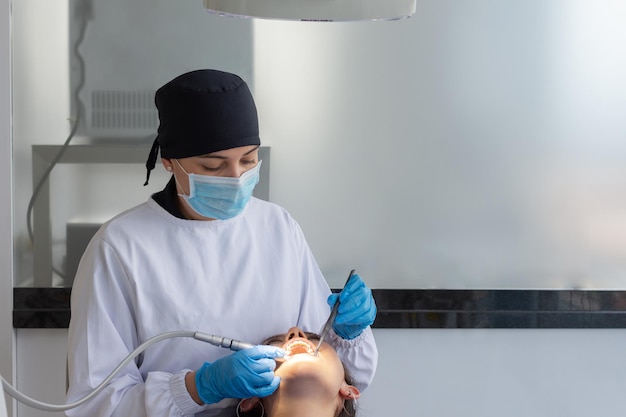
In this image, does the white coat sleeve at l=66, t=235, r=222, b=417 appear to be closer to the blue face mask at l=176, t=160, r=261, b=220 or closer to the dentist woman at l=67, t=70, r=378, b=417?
the dentist woman at l=67, t=70, r=378, b=417

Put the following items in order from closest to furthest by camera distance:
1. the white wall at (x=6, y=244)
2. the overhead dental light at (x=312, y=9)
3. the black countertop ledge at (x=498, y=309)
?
the overhead dental light at (x=312, y=9), the white wall at (x=6, y=244), the black countertop ledge at (x=498, y=309)

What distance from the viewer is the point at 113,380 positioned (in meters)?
1.61

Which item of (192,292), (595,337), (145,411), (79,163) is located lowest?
(595,337)

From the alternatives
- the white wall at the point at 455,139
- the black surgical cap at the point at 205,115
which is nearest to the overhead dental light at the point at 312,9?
the black surgical cap at the point at 205,115

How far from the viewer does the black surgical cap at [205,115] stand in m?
1.63

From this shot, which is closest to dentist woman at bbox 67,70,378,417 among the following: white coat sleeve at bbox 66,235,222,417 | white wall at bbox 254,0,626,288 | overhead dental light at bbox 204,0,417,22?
white coat sleeve at bbox 66,235,222,417

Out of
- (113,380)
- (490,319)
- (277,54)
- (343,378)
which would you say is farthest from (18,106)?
(490,319)

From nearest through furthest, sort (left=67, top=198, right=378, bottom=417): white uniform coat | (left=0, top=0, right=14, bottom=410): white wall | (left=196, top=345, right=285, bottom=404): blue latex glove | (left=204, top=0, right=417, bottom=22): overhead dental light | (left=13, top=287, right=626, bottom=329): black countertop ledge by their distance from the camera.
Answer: (left=204, top=0, right=417, bottom=22): overhead dental light < (left=196, top=345, right=285, bottom=404): blue latex glove < (left=67, top=198, right=378, bottom=417): white uniform coat < (left=0, top=0, right=14, bottom=410): white wall < (left=13, top=287, right=626, bottom=329): black countertop ledge

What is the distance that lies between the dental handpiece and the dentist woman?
0.04 meters

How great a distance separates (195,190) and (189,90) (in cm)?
21

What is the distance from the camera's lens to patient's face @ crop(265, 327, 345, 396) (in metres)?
1.62

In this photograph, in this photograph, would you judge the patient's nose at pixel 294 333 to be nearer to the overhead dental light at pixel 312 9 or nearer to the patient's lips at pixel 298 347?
the patient's lips at pixel 298 347

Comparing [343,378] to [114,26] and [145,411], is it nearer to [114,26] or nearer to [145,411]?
[145,411]

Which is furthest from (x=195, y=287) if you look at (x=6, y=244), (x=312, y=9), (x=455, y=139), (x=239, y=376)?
(x=455, y=139)
